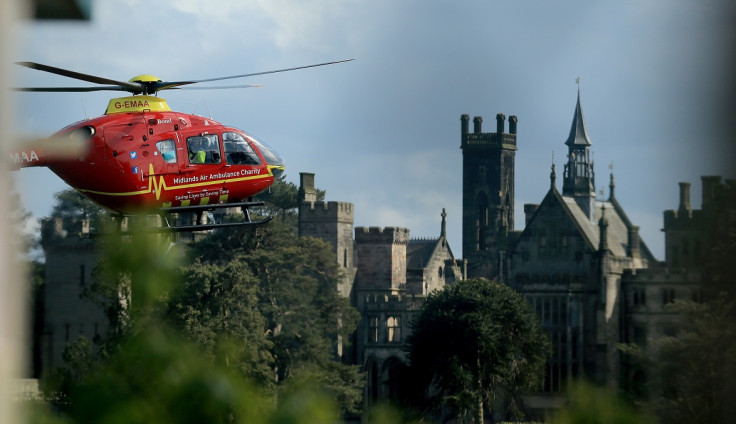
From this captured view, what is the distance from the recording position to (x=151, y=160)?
81.4ft

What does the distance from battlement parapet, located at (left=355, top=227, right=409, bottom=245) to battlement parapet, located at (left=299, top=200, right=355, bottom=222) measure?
10.9ft

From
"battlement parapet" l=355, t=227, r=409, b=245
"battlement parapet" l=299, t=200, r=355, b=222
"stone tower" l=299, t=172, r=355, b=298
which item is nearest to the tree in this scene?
"stone tower" l=299, t=172, r=355, b=298

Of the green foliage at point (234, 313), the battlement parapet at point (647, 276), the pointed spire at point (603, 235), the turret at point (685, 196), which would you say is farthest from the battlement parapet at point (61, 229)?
the turret at point (685, 196)

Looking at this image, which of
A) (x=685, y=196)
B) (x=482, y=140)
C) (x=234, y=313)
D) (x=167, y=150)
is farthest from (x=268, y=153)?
(x=482, y=140)

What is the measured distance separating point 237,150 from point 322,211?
7236 centimetres

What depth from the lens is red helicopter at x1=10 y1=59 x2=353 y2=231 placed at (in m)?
24.4

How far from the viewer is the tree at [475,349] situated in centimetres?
7419

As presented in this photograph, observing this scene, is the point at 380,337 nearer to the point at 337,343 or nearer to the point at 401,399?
the point at 337,343

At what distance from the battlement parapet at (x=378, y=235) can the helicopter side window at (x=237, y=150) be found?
2945 inches

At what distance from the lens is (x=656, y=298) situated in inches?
3504

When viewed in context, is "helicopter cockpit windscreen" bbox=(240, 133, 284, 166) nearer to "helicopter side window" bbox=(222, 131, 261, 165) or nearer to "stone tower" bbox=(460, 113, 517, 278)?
"helicopter side window" bbox=(222, 131, 261, 165)

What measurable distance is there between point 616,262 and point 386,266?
707 inches

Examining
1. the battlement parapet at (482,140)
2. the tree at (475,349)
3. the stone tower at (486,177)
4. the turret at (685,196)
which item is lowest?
the tree at (475,349)

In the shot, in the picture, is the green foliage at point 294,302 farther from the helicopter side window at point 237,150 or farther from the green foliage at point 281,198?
the helicopter side window at point 237,150
